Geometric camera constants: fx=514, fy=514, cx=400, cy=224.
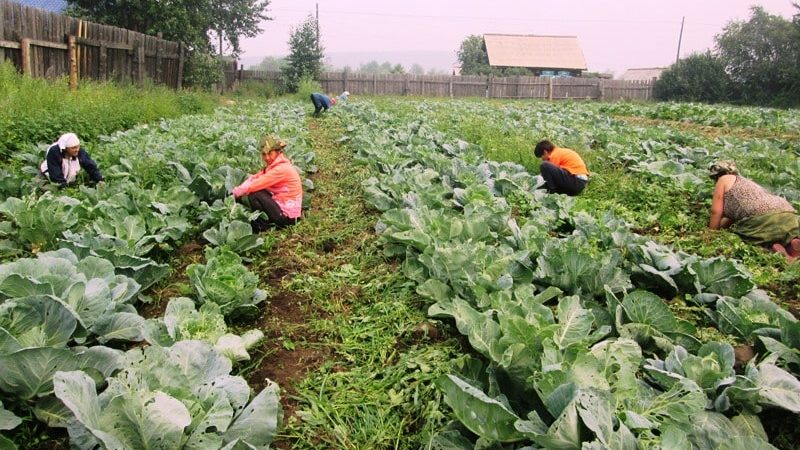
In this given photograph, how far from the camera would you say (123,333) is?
2.49 meters

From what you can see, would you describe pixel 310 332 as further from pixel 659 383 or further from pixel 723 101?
pixel 723 101

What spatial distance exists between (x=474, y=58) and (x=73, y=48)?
4789 cm

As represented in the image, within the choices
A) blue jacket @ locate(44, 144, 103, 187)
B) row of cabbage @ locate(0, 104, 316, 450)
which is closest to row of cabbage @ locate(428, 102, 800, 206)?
row of cabbage @ locate(0, 104, 316, 450)

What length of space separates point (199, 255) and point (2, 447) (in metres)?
2.83

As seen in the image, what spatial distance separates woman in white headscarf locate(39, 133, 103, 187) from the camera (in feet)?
18.9

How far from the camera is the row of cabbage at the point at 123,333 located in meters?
1.70

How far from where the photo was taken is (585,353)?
2059mm

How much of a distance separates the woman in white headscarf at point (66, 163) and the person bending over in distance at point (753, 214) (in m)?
7.08

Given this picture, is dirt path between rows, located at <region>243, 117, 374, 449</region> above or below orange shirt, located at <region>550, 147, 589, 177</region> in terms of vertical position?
below

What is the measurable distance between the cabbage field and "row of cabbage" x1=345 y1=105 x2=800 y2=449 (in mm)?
11

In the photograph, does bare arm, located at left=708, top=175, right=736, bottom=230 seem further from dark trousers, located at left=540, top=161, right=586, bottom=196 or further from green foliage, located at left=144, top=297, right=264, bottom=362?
green foliage, located at left=144, top=297, right=264, bottom=362

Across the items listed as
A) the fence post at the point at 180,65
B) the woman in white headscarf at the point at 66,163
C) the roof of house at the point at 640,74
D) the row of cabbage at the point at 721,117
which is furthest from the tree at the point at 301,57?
the roof of house at the point at 640,74

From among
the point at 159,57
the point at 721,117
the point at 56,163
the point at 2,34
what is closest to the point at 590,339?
the point at 56,163

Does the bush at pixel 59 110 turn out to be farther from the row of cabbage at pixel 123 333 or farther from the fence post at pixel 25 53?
the row of cabbage at pixel 123 333
